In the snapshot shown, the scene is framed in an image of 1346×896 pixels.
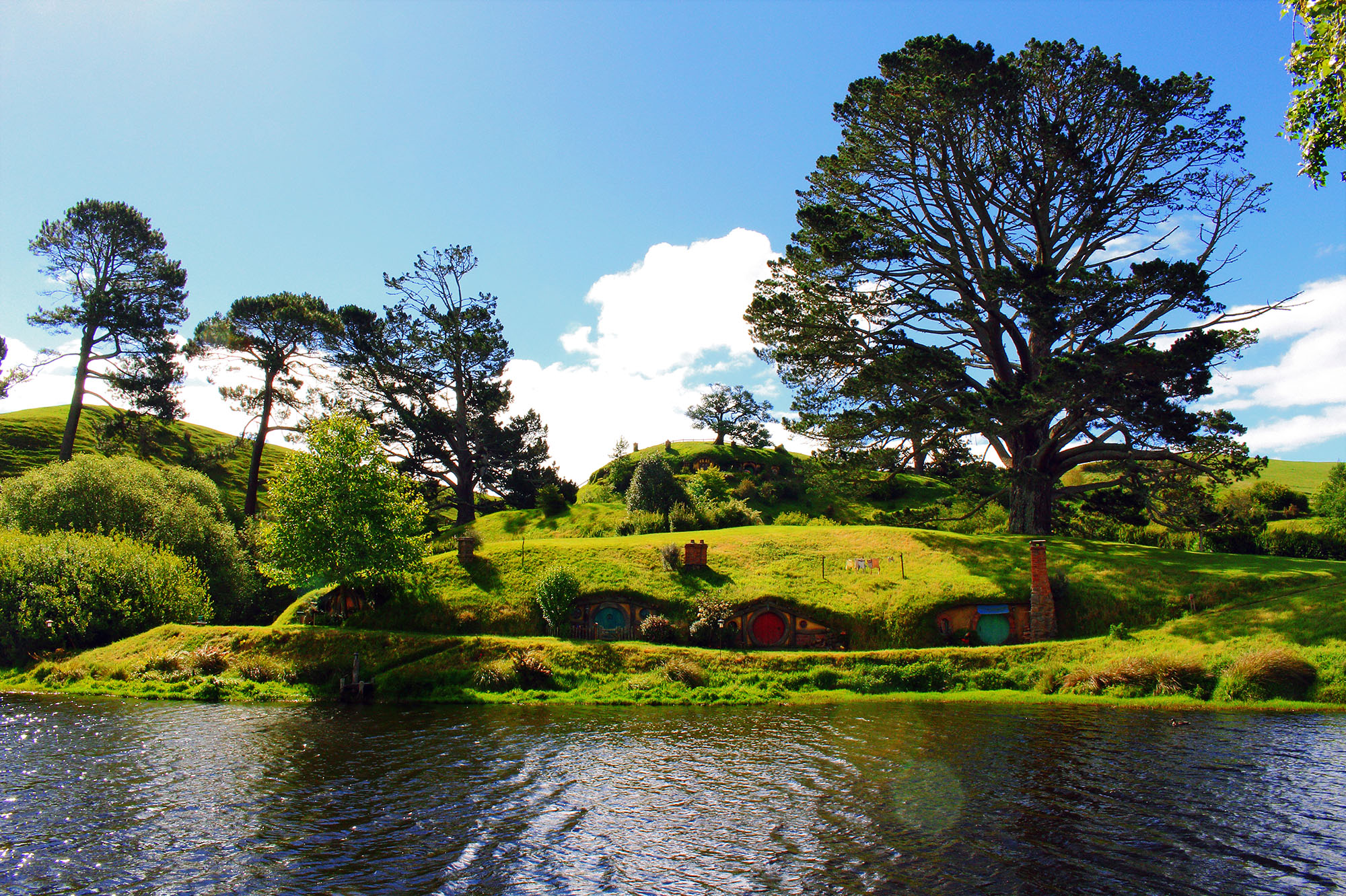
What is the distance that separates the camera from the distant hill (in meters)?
69.2

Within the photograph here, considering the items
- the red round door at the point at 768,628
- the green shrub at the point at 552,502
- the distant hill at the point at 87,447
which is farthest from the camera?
the green shrub at the point at 552,502

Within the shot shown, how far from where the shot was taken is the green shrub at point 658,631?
36.8 metres

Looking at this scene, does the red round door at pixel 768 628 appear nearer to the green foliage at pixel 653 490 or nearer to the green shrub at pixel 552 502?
the green foliage at pixel 653 490

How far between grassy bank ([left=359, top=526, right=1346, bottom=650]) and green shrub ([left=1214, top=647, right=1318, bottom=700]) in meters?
7.28

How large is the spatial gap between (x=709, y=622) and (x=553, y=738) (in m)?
14.8

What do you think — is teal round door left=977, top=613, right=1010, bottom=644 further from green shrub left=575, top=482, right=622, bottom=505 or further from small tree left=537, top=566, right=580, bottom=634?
green shrub left=575, top=482, right=622, bottom=505

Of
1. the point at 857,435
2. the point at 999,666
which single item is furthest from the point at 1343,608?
the point at 857,435

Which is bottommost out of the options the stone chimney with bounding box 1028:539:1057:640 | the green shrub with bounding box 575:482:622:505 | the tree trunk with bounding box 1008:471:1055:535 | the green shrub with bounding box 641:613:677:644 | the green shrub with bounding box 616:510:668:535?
the green shrub with bounding box 641:613:677:644

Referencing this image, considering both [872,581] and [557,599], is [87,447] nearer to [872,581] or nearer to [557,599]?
[557,599]

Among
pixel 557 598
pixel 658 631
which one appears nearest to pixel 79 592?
pixel 557 598

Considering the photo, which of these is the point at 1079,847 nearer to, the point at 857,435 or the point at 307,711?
the point at 307,711

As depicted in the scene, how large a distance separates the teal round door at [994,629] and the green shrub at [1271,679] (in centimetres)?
953

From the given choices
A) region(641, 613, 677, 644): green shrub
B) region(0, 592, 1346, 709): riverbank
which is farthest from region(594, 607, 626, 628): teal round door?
region(0, 592, 1346, 709): riverbank

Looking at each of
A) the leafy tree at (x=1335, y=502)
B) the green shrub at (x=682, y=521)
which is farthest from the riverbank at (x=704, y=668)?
the leafy tree at (x=1335, y=502)
